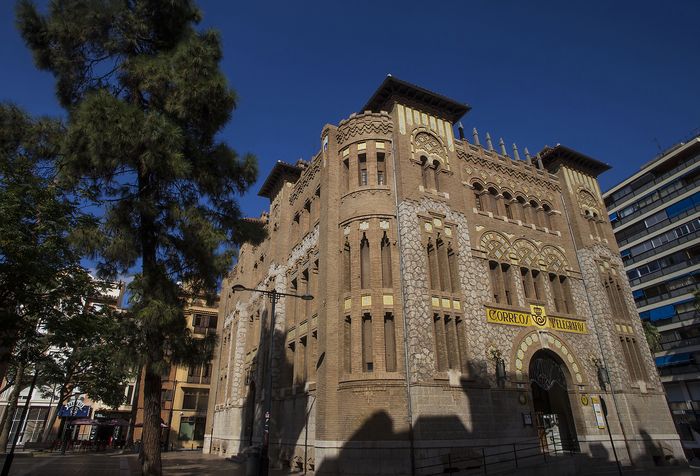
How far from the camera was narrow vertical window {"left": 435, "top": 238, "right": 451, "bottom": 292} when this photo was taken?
20203mm

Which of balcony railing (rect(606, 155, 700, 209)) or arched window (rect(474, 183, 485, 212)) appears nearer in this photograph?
arched window (rect(474, 183, 485, 212))

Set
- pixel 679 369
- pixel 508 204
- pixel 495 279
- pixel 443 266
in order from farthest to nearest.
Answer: pixel 679 369
pixel 508 204
pixel 495 279
pixel 443 266

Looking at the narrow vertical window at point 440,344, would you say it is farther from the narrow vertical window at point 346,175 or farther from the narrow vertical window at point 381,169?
the narrow vertical window at point 346,175

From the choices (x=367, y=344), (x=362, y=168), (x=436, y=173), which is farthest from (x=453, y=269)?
(x=362, y=168)

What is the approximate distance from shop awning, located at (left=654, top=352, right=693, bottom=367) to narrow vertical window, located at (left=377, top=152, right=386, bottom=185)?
39559 mm

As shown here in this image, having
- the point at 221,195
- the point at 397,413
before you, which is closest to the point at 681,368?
the point at 397,413

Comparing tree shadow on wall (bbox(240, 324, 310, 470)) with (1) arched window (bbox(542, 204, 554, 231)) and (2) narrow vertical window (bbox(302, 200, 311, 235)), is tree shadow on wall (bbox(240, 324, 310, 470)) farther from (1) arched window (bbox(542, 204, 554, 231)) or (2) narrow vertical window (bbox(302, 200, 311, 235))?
(1) arched window (bbox(542, 204, 554, 231))

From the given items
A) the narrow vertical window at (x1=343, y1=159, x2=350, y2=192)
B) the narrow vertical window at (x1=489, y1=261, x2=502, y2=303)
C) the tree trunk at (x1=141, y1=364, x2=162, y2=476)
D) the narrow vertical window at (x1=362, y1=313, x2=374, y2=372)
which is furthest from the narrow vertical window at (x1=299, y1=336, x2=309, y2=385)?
the narrow vertical window at (x1=489, y1=261, x2=502, y2=303)

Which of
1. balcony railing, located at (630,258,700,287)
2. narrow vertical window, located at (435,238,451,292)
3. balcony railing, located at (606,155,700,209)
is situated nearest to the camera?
narrow vertical window, located at (435,238,451,292)

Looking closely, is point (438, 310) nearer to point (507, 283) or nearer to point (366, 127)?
point (507, 283)

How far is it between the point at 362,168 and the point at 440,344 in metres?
9.64

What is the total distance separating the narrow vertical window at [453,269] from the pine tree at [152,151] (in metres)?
9.72

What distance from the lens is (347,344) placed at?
18781 mm

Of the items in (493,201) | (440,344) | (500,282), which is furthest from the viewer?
(493,201)
